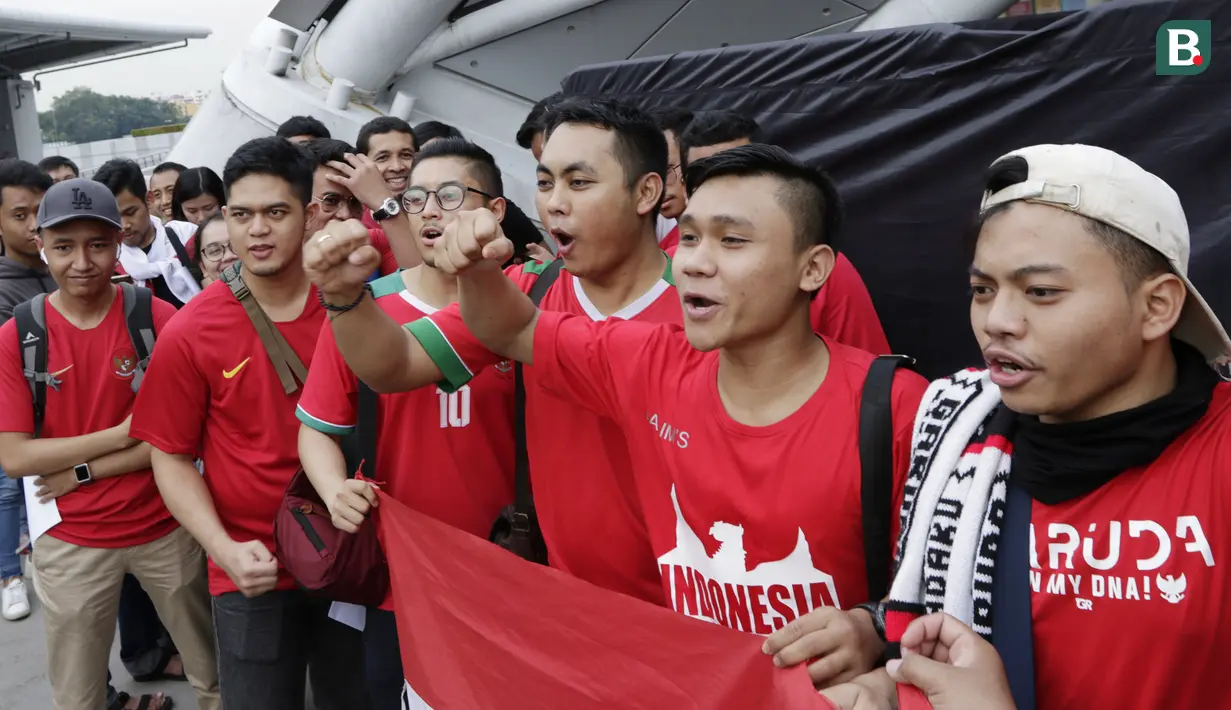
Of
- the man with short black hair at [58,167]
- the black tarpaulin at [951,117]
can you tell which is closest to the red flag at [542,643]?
the black tarpaulin at [951,117]

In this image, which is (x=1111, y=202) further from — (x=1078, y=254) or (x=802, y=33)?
(x=802, y=33)

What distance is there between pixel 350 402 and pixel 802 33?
7680 millimetres

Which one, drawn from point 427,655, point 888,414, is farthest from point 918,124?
point 427,655

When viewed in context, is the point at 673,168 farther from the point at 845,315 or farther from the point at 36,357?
the point at 36,357

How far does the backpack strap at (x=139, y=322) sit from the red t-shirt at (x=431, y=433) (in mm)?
1166

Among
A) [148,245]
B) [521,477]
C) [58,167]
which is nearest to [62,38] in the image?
[58,167]

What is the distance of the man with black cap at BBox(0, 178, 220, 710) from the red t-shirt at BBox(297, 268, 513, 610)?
1.21 m

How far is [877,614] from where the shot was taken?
1.65 m

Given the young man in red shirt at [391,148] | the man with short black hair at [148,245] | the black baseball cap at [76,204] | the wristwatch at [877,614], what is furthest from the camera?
the young man in red shirt at [391,148]

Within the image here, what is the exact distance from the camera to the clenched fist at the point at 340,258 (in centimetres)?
193

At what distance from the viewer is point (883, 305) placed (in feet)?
12.7

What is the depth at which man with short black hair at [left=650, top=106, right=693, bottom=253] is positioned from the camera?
3.48m

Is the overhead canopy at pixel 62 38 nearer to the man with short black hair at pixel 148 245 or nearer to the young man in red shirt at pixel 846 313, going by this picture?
the man with short black hair at pixel 148 245

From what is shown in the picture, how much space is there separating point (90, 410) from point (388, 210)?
126 cm
